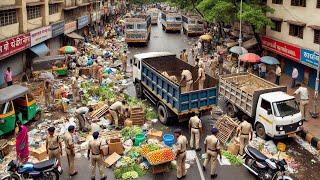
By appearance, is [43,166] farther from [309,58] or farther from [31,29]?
[31,29]

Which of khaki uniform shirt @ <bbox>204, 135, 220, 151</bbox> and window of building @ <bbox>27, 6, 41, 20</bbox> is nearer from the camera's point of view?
khaki uniform shirt @ <bbox>204, 135, 220, 151</bbox>

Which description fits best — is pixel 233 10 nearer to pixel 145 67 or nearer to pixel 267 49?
pixel 267 49

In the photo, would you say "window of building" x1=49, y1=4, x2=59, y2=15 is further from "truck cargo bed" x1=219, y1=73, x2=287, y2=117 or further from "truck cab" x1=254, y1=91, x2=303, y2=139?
"truck cab" x1=254, y1=91, x2=303, y2=139

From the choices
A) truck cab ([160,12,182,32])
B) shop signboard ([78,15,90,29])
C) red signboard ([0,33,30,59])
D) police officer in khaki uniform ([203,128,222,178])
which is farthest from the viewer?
truck cab ([160,12,182,32])

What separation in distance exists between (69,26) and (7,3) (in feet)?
46.2

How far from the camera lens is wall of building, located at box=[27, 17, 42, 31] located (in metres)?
27.8

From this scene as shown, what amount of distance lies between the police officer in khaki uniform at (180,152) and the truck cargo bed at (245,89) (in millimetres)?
5447

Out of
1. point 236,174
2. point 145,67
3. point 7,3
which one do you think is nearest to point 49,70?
point 7,3

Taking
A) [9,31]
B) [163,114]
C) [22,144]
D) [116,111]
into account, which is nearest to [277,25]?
[163,114]

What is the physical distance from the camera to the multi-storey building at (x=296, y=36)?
23.4 meters

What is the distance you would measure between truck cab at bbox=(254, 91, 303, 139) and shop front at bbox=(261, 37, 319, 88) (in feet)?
25.8

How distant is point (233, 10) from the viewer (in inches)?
1168

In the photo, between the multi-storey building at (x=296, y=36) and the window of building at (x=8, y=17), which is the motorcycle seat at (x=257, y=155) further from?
the window of building at (x=8, y=17)

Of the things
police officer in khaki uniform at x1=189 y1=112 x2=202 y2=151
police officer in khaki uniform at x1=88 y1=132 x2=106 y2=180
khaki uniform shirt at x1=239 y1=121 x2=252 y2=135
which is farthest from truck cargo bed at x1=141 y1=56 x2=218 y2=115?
police officer in khaki uniform at x1=88 y1=132 x2=106 y2=180
